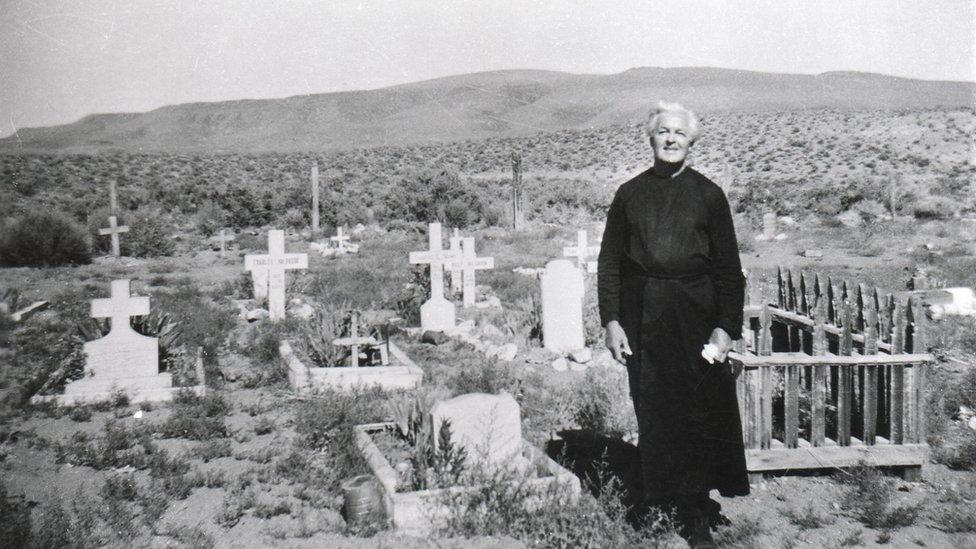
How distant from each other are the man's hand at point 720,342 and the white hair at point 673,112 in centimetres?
97

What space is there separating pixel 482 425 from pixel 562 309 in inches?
173

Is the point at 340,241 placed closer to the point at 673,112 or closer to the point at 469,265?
the point at 469,265

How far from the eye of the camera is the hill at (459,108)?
298 ft

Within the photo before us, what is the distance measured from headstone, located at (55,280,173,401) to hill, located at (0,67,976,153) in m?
75.0

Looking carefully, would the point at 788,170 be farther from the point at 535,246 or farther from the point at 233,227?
the point at 233,227

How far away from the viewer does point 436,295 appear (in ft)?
34.2

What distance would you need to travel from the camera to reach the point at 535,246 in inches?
827

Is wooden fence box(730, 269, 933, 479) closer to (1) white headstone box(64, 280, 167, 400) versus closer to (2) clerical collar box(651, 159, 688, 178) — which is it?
(2) clerical collar box(651, 159, 688, 178)

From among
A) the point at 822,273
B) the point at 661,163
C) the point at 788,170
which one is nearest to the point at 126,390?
the point at 661,163

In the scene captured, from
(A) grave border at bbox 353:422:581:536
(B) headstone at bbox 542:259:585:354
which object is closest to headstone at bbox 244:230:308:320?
(B) headstone at bbox 542:259:585:354

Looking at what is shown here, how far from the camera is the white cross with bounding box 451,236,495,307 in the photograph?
1183 centimetres

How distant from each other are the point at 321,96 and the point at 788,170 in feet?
330

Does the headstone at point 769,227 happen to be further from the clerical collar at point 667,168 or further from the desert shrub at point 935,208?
the clerical collar at point 667,168

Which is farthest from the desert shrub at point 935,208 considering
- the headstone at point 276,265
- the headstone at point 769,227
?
the headstone at point 276,265
